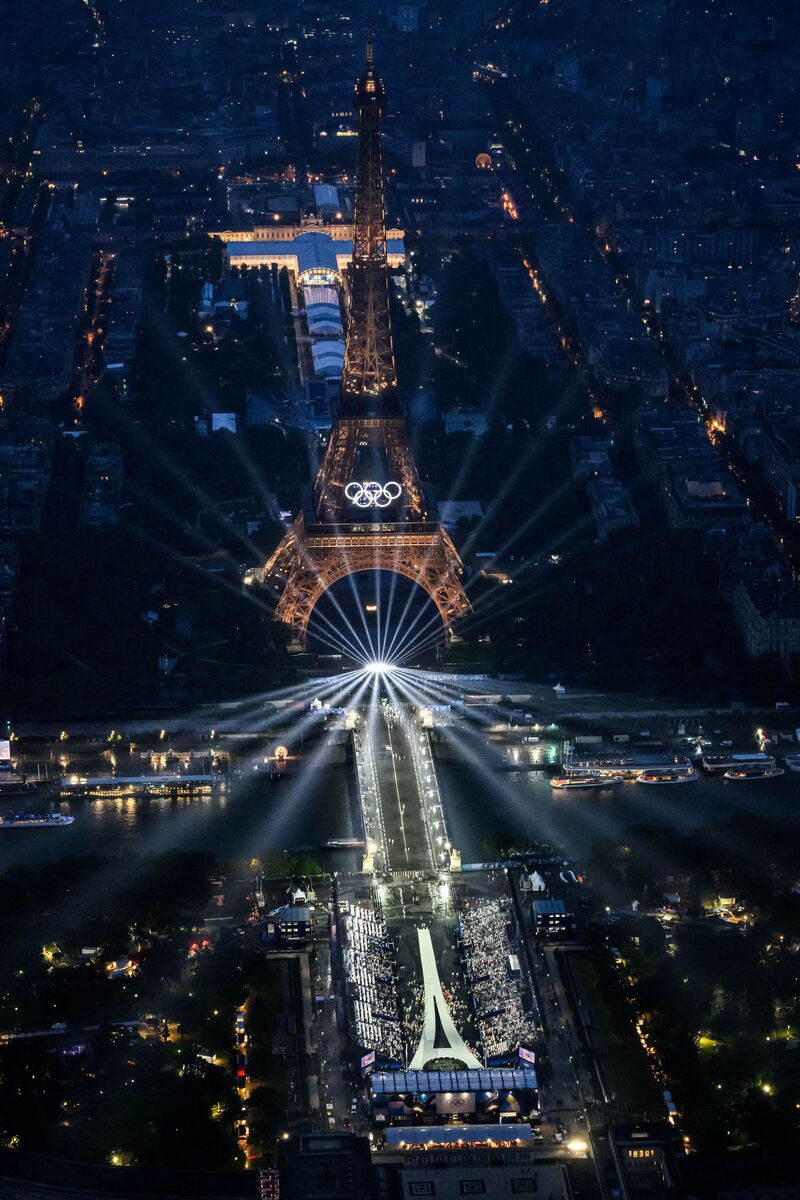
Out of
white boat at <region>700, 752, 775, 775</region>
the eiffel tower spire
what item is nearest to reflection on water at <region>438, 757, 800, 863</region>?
white boat at <region>700, 752, 775, 775</region>

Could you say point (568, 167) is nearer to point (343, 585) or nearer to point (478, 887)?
point (343, 585)

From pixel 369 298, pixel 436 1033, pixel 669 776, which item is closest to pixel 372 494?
pixel 369 298

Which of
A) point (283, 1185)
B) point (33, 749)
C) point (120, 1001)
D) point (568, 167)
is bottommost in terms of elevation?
point (283, 1185)

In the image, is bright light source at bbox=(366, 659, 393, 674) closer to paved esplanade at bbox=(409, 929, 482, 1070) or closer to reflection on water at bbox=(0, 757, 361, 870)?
reflection on water at bbox=(0, 757, 361, 870)

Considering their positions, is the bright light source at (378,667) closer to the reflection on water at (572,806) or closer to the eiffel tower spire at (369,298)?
the reflection on water at (572,806)

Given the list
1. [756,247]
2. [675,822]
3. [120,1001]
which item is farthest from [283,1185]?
[756,247]

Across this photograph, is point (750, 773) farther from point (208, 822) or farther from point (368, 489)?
point (368, 489)
